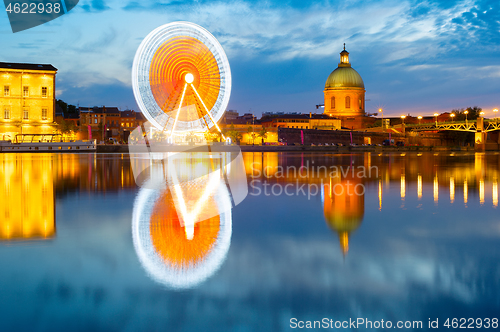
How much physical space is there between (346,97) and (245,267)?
12245cm

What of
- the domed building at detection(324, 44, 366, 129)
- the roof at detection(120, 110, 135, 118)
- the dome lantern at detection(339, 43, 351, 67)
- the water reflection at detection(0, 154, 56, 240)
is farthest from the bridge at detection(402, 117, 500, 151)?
A: the water reflection at detection(0, 154, 56, 240)

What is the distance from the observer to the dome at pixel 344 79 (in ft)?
399

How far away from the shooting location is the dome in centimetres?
12175

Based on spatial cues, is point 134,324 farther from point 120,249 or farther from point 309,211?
point 309,211

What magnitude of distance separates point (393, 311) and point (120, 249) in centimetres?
345

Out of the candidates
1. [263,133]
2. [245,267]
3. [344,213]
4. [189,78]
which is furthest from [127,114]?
[245,267]

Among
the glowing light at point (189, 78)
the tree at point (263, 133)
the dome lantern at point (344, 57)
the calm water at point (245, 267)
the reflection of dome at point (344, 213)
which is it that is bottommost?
the calm water at point (245, 267)

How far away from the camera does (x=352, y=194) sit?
11.6 meters

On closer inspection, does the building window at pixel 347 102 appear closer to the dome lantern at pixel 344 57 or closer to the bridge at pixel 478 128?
the dome lantern at pixel 344 57

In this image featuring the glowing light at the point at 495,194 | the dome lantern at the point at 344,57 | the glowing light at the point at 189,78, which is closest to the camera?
the glowing light at the point at 495,194

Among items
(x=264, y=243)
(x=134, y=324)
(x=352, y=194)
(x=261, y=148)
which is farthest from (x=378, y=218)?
(x=261, y=148)

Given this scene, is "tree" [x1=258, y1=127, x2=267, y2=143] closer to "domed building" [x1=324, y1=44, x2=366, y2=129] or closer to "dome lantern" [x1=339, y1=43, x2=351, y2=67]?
"domed building" [x1=324, y1=44, x2=366, y2=129]

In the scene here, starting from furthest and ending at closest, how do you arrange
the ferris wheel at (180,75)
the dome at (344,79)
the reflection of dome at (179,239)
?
the dome at (344,79), the ferris wheel at (180,75), the reflection of dome at (179,239)

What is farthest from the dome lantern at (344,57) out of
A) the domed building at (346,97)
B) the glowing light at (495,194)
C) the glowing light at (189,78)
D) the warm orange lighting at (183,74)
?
the glowing light at (495,194)
